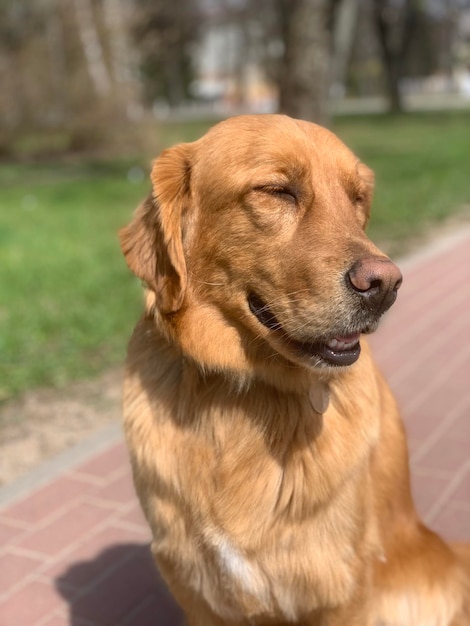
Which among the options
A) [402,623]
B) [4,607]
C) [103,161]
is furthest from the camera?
[103,161]

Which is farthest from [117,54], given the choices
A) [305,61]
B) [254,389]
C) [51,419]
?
[254,389]

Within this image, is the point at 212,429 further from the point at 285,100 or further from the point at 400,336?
the point at 285,100

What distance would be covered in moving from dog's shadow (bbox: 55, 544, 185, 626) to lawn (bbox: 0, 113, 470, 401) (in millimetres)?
2007

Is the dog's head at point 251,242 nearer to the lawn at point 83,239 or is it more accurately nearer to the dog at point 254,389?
the dog at point 254,389

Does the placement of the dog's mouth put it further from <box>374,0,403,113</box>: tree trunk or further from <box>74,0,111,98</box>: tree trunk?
<box>374,0,403,113</box>: tree trunk

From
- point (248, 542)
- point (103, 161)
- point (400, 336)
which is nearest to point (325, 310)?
point (248, 542)

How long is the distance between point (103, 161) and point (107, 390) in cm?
1424

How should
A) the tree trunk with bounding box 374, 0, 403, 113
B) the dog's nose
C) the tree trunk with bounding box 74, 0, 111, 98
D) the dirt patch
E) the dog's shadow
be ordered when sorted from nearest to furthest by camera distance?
the dog's nose < the dog's shadow < the dirt patch < the tree trunk with bounding box 74, 0, 111, 98 < the tree trunk with bounding box 374, 0, 403, 113

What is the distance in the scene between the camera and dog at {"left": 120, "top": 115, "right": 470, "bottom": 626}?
2.31 m

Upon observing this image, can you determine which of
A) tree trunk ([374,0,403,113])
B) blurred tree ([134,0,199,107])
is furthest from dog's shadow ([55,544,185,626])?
tree trunk ([374,0,403,113])

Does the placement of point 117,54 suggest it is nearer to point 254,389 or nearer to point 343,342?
point 254,389

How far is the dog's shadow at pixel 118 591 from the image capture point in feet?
10.4

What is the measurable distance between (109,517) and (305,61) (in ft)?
29.5

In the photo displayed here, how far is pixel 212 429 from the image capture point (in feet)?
7.98
